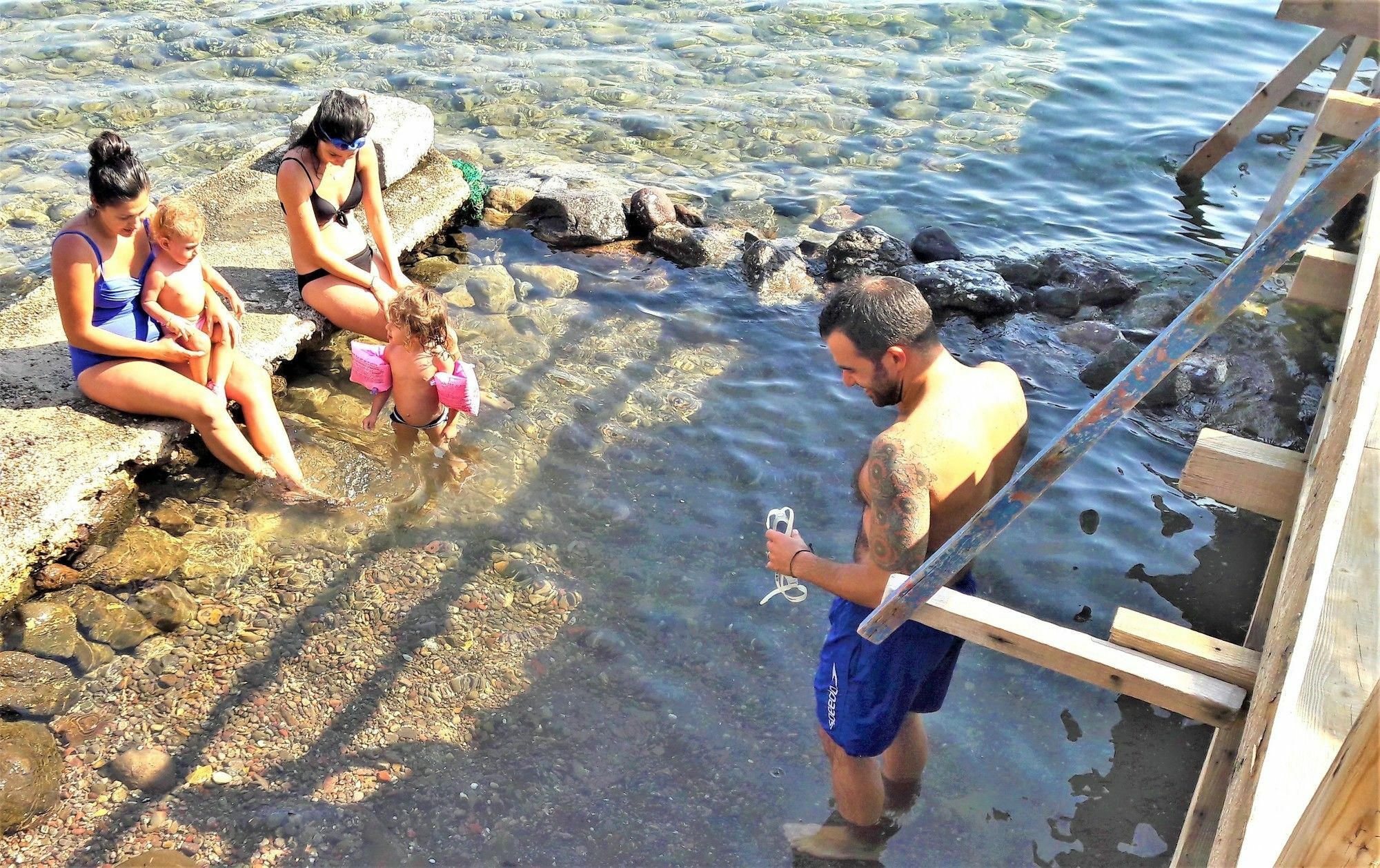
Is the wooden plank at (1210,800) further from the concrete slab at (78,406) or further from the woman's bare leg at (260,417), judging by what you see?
the concrete slab at (78,406)

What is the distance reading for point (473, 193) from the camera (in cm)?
859

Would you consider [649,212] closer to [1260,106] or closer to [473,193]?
[473,193]

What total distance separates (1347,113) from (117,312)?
8.08 m

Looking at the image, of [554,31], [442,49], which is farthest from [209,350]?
[554,31]

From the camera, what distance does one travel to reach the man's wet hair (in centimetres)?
326

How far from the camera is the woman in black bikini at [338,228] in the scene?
5969mm

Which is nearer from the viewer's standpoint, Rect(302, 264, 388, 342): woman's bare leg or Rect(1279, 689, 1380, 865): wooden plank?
Rect(1279, 689, 1380, 865): wooden plank

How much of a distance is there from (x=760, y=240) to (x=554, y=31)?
20.3ft

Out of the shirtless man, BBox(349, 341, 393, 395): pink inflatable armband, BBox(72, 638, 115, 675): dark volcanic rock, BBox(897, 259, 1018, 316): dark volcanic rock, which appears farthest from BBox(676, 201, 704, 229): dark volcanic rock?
BBox(72, 638, 115, 675): dark volcanic rock

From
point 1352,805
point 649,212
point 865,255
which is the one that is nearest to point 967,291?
point 865,255

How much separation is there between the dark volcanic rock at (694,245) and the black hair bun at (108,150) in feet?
14.8

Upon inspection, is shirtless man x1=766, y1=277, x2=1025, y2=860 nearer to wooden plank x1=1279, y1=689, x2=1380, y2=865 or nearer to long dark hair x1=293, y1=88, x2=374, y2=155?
wooden plank x1=1279, y1=689, x2=1380, y2=865

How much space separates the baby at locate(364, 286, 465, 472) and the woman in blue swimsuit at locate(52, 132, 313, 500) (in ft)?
2.03

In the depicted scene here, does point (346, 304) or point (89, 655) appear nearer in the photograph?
point (89, 655)
